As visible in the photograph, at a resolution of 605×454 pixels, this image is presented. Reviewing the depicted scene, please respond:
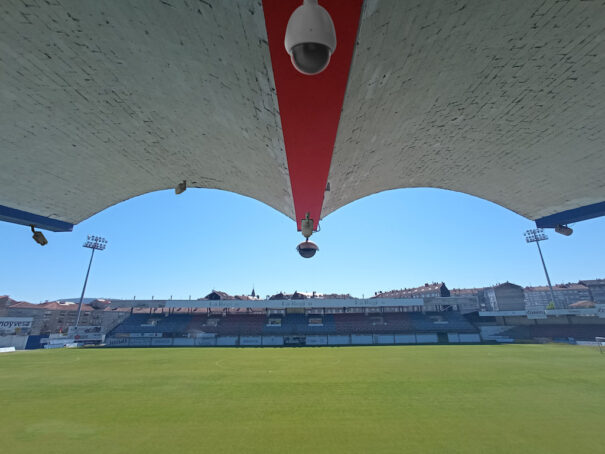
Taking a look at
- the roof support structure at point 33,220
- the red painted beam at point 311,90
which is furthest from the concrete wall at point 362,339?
the red painted beam at point 311,90

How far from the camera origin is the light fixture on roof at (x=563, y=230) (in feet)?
22.4

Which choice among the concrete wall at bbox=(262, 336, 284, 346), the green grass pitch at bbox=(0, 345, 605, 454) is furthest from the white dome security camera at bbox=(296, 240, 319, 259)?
the concrete wall at bbox=(262, 336, 284, 346)

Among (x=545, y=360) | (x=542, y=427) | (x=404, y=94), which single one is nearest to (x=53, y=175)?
(x=404, y=94)

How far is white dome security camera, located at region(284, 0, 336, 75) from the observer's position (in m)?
1.35

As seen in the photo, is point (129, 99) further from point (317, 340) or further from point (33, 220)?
point (317, 340)

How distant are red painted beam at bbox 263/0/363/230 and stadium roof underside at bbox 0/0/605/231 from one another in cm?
2

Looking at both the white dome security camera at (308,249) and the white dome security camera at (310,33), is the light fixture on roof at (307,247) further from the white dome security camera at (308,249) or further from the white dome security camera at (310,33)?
the white dome security camera at (310,33)

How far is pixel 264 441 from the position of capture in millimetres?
6391

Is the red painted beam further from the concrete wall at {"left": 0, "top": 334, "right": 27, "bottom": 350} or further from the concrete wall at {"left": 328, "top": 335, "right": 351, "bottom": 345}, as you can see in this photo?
the concrete wall at {"left": 0, "top": 334, "right": 27, "bottom": 350}

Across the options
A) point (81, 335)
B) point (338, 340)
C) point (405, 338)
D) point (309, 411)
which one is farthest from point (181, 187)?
point (81, 335)

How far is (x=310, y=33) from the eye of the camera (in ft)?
4.42

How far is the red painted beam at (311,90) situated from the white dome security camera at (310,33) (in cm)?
54

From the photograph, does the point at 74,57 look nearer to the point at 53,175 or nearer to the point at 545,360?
the point at 53,175

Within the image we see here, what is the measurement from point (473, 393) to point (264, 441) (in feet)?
26.2
